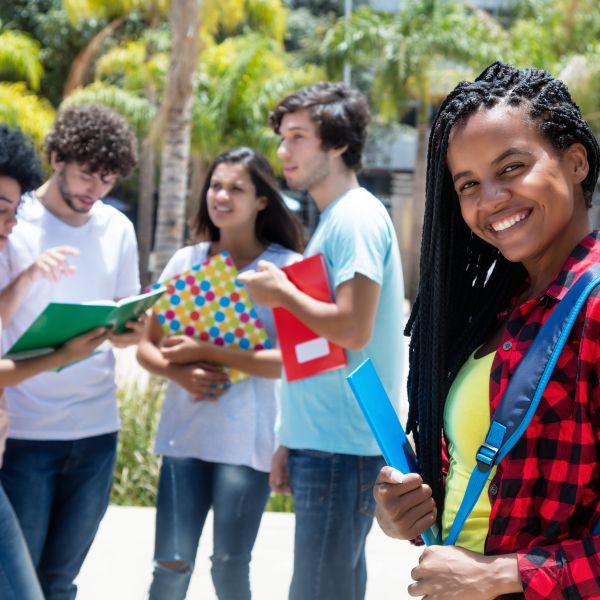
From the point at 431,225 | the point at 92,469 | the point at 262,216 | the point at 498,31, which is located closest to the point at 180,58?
the point at 262,216

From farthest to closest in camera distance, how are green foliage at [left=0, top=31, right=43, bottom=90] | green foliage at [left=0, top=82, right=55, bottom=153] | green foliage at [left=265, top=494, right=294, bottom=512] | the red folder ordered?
green foliage at [left=0, top=31, right=43, bottom=90] < green foliage at [left=0, top=82, right=55, bottom=153] < green foliage at [left=265, top=494, right=294, bottom=512] < the red folder

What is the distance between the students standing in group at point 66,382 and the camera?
3.14 meters

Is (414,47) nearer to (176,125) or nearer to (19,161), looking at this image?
(176,125)

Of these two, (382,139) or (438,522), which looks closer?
(438,522)

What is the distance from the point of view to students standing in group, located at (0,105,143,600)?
314cm

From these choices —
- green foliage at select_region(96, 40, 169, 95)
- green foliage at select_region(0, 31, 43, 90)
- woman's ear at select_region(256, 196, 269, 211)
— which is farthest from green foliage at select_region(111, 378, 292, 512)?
green foliage at select_region(0, 31, 43, 90)

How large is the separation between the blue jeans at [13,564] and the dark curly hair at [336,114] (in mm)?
1581

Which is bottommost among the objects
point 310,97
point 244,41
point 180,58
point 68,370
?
point 68,370

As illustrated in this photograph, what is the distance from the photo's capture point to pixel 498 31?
20.2 m

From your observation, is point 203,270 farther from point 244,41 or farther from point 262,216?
point 244,41

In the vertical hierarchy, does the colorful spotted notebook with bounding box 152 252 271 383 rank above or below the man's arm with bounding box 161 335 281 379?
above

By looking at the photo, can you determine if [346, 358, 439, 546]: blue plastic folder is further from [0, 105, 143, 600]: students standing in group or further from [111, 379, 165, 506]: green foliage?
[111, 379, 165, 506]: green foliage

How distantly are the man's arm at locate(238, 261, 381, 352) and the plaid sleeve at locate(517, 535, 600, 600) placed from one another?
150cm

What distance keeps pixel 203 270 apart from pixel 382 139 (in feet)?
91.0
